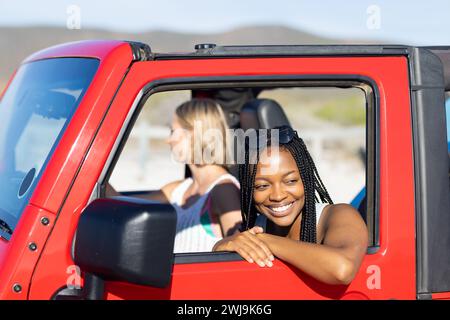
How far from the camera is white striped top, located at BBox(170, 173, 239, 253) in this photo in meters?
3.44

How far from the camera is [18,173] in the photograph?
2.52 meters

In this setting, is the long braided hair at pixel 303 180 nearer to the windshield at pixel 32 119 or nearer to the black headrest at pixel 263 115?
the windshield at pixel 32 119

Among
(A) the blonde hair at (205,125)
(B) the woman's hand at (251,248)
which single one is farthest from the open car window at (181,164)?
(A) the blonde hair at (205,125)

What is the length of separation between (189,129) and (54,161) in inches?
67.6

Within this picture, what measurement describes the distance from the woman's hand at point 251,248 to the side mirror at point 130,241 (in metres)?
0.36

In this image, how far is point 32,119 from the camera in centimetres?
270

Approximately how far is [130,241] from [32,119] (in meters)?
0.96

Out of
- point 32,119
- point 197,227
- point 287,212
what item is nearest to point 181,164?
point 197,227

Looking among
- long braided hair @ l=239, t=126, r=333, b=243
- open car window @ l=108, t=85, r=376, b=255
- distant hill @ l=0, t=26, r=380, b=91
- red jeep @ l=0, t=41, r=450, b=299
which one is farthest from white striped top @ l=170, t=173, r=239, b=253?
distant hill @ l=0, t=26, r=380, b=91

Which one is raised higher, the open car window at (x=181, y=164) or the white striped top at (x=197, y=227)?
the open car window at (x=181, y=164)

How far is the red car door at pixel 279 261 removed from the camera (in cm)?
222

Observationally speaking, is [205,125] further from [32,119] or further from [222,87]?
[222,87]

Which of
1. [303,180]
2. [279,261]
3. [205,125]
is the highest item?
[205,125]

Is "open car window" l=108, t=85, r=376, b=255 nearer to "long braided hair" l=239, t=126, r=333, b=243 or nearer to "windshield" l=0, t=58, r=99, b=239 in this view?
"long braided hair" l=239, t=126, r=333, b=243
